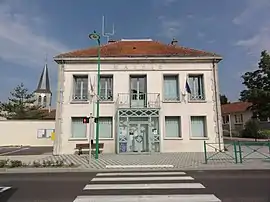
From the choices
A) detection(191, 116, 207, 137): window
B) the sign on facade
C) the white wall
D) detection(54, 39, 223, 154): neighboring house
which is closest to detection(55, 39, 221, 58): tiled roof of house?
detection(54, 39, 223, 154): neighboring house

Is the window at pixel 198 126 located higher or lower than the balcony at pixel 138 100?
lower

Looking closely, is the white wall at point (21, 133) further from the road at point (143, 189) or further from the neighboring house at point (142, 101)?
the road at point (143, 189)

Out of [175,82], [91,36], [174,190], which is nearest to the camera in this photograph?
[174,190]

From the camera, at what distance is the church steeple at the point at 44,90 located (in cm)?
5585

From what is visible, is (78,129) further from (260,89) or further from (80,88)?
(260,89)

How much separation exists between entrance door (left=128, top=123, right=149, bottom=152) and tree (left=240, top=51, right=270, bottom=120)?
1641 centimetres

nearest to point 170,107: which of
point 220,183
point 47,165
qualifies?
point 47,165

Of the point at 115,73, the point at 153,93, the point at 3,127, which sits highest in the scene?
the point at 115,73

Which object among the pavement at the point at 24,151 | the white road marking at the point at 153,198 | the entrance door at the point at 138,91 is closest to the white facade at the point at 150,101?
the entrance door at the point at 138,91

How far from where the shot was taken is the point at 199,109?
59.6ft

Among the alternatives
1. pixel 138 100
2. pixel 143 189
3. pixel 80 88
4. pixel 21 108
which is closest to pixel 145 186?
pixel 143 189

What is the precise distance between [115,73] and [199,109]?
273 inches

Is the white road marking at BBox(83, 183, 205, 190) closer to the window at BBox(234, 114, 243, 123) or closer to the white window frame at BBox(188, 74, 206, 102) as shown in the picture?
the white window frame at BBox(188, 74, 206, 102)

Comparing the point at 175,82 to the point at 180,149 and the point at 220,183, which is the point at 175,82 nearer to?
the point at 180,149
